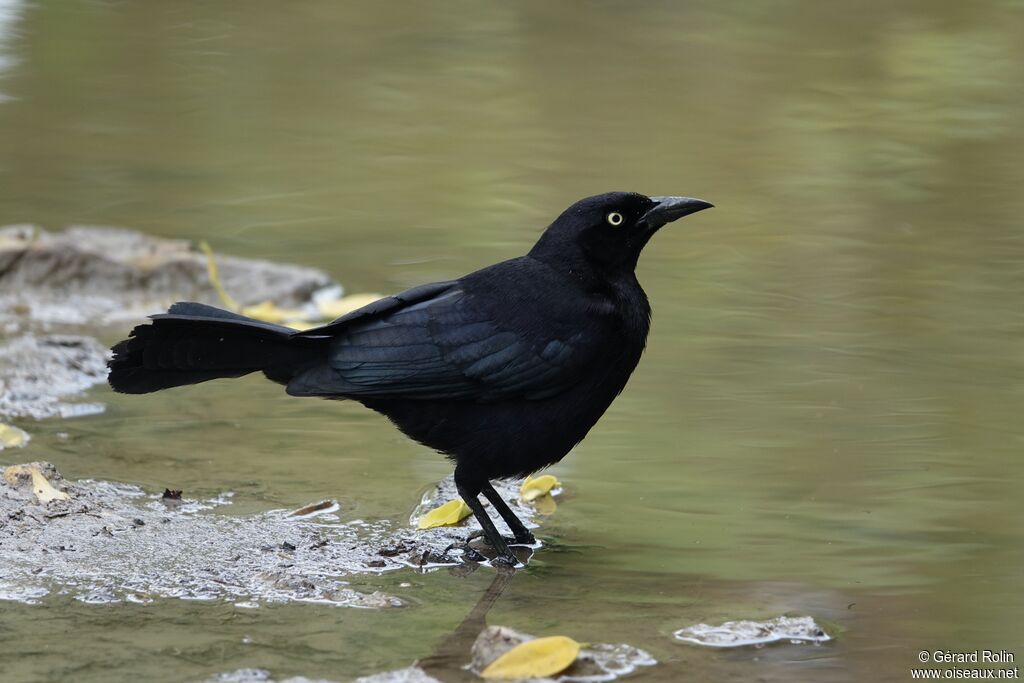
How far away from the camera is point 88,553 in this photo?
14.4 ft

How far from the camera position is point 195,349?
4.72m

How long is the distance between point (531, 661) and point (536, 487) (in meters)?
1.67

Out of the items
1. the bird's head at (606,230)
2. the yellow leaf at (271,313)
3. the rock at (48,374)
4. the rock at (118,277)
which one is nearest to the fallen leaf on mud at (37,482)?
the rock at (48,374)

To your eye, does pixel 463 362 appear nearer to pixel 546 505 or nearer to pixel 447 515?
pixel 447 515

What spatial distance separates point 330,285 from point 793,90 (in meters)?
5.54

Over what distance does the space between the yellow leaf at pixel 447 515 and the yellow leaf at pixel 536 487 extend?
11.9 inches

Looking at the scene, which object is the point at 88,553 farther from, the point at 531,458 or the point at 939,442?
the point at 939,442

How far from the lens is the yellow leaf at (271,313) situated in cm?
725

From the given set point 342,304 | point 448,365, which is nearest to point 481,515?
point 448,365

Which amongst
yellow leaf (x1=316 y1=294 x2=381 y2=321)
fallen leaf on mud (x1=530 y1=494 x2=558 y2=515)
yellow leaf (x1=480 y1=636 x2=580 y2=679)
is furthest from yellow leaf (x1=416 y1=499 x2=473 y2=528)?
yellow leaf (x1=316 y1=294 x2=381 y2=321)

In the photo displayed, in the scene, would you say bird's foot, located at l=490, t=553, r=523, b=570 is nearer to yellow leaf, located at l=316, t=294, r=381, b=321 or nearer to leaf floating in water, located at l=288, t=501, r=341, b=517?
leaf floating in water, located at l=288, t=501, r=341, b=517

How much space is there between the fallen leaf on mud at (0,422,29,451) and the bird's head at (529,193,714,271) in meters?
1.96

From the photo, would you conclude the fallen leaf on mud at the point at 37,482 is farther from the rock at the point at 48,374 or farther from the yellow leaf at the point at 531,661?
the yellow leaf at the point at 531,661

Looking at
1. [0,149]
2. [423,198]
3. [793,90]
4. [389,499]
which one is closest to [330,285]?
[423,198]
